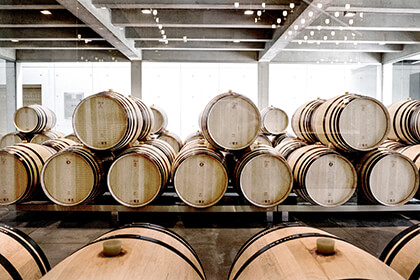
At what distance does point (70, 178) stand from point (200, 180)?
1463 mm

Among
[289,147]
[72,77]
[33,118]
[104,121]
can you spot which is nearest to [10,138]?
[33,118]

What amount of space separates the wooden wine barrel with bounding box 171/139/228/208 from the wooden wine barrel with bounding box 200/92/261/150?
0.21 meters

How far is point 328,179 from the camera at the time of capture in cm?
365

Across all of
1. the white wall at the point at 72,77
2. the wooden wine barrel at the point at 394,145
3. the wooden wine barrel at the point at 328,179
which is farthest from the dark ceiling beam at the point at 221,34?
the wooden wine barrel at the point at 328,179

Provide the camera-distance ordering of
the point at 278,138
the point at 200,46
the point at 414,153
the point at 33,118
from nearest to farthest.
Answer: the point at 414,153, the point at 33,118, the point at 278,138, the point at 200,46

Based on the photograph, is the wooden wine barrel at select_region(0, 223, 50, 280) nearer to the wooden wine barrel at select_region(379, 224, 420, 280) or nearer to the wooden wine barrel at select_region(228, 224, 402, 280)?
the wooden wine barrel at select_region(228, 224, 402, 280)

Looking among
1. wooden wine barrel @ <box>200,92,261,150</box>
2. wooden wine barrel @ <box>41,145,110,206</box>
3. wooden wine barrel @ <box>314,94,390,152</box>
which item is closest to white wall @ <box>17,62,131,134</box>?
wooden wine barrel @ <box>41,145,110,206</box>

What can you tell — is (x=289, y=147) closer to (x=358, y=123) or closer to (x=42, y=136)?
(x=358, y=123)

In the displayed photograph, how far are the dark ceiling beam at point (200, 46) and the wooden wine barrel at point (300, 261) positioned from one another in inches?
175

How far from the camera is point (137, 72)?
512 cm

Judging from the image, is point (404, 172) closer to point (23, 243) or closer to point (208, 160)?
point (208, 160)

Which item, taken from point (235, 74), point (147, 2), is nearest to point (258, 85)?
point (235, 74)

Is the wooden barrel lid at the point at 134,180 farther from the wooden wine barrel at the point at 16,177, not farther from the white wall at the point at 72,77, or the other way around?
the white wall at the point at 72,77

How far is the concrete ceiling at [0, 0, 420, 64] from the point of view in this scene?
457 centimetres
